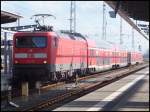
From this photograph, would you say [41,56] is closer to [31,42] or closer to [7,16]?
[31,42]

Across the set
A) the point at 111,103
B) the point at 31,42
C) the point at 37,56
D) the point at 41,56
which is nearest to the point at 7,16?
the point at 31,42

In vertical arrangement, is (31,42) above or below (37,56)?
above

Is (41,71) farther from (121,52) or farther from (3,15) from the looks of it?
(121,52)

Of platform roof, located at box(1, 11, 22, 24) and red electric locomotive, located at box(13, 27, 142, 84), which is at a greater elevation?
platform roof, located at box(1, 11, 22, 24)

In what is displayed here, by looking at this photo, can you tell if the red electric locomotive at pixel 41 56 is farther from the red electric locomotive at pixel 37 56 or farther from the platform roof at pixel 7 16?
the platform roof at pixel 7 16

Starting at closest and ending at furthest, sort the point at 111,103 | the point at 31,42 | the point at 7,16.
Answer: the point at 111,103, the point at 31,42, the point at 7,16

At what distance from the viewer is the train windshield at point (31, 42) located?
2647cm

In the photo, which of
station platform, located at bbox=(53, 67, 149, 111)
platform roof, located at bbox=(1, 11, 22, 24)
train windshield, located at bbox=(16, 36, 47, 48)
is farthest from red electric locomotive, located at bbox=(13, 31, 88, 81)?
station platform, located at bbox=(53, 67, 149, 111)

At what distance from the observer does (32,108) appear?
17.0 m

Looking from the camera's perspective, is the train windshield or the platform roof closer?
the train windshield

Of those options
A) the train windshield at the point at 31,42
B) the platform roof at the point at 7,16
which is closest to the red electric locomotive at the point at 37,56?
the train windshield at the point at 31,42

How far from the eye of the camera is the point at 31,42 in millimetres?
26703

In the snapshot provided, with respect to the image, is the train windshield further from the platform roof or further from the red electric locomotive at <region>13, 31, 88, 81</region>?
the platform roof

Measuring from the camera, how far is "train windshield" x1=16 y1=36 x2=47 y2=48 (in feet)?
86.8
